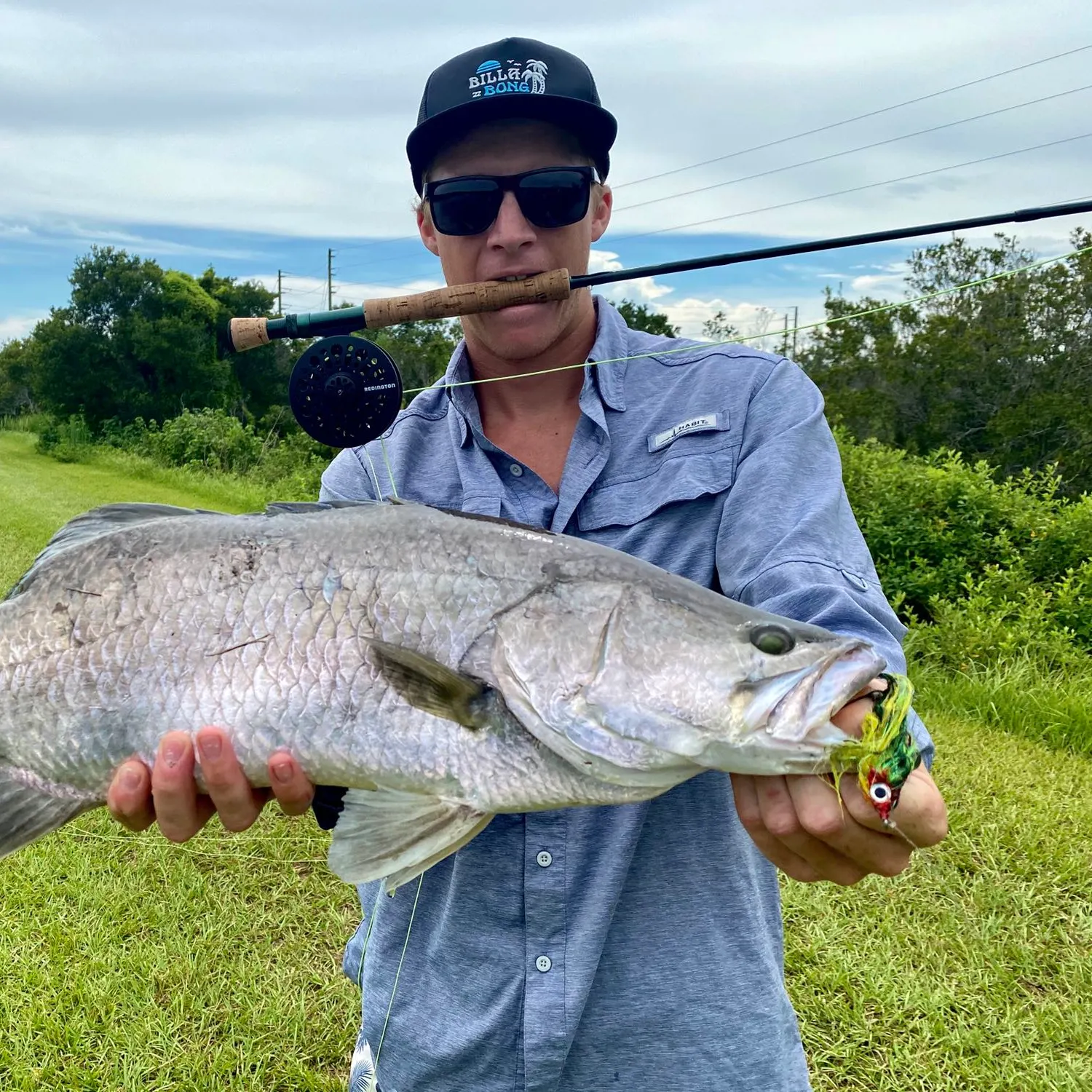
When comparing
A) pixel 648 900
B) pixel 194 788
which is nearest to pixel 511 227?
pixel 194 788

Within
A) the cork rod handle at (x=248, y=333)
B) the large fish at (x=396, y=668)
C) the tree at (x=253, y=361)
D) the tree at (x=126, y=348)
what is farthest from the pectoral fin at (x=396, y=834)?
the tree at (x=253, y=361)

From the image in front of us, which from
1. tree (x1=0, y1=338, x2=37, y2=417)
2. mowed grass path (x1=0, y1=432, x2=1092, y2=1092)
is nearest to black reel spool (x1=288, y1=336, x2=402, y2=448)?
mowed grass path (x1=0, y1=432, x2=1092, y2=1092)

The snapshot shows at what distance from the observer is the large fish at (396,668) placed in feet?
5.29

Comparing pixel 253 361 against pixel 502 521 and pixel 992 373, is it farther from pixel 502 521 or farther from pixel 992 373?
pixel 502 521

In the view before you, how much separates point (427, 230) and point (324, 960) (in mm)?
3027

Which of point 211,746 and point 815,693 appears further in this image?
point 211,746

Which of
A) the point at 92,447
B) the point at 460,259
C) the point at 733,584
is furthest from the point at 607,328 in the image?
the point at 92,447

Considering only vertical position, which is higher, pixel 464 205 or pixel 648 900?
pixel 464 205

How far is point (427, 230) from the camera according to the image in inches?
97.1

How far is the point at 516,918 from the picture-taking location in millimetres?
1875

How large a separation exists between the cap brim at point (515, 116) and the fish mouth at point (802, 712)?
1.48 metres

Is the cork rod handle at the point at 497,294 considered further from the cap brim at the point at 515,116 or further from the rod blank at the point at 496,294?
the cap brim at the point at 515,116

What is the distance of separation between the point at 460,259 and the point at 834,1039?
300 cm

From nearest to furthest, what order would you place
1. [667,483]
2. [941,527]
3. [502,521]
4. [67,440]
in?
[502,521], [667,483], [941,527], [67,440]
